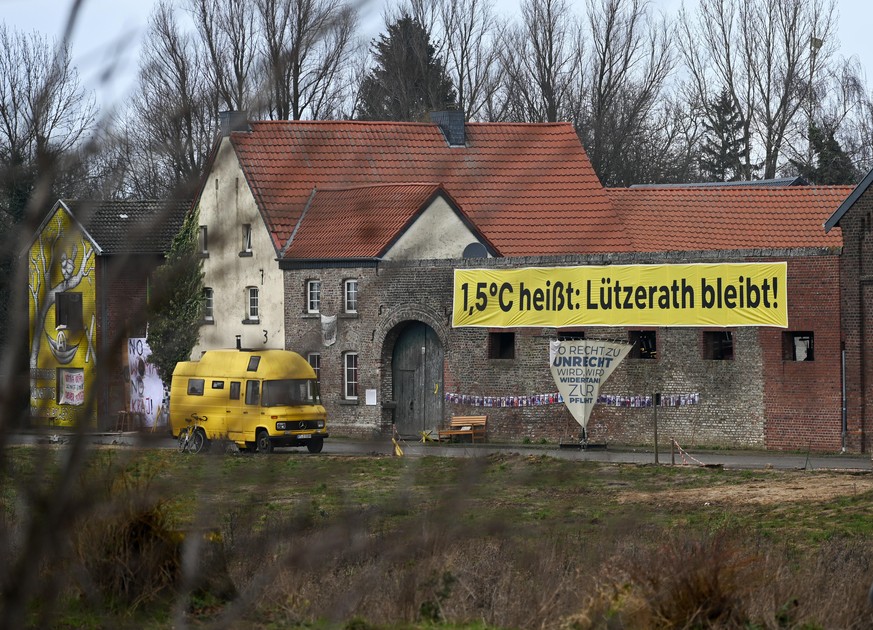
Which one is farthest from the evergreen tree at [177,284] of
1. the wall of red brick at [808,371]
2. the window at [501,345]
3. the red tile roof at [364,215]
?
the window at [501,345]

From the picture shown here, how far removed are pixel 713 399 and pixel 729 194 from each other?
1158 cm

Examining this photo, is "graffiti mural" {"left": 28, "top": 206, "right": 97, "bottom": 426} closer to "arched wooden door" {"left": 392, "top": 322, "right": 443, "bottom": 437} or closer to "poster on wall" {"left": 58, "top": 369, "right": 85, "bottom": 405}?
"poster on wall" {"left": 58, "top": 369, "right": 85, "bottom": 405}

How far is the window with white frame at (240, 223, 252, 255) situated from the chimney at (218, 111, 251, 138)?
179mm

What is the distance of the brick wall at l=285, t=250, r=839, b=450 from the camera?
97.8 feet

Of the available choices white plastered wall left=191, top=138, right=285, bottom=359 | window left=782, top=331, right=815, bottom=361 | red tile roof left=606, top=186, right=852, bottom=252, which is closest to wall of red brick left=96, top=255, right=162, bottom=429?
white plastered wall left=191, top=138, right=285, bottom=359

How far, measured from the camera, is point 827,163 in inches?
2283

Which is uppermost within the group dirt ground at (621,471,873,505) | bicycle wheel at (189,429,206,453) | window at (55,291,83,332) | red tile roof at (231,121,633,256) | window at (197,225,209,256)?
red tile roof at (231,121,633,256)

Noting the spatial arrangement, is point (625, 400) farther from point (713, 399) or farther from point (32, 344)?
point (32, 344)

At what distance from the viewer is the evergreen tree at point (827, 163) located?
57281 millimetres

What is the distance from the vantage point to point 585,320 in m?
32.8

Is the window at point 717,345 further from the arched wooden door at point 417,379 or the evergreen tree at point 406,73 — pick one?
the evergreen tree at point 406,73

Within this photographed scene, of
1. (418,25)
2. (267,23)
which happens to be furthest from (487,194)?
(267,23)

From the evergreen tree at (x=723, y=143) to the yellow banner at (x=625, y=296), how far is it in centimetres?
3004

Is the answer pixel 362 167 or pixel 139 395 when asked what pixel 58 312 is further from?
pixel 362 167
